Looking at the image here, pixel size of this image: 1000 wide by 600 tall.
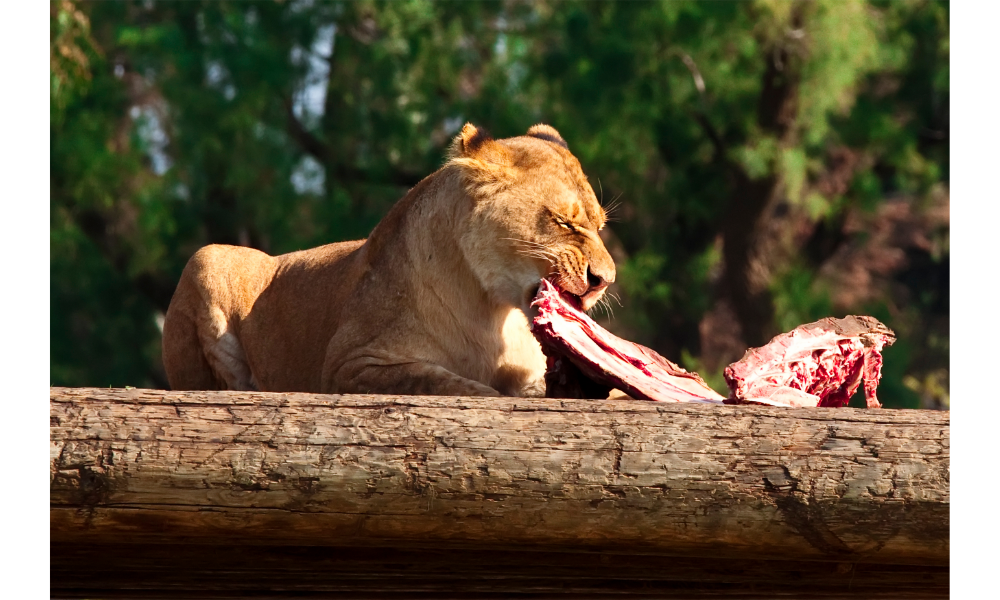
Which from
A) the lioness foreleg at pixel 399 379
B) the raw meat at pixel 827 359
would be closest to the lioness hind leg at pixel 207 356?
the lioness foreleg at pixel 399 379

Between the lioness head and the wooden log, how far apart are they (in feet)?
3.34

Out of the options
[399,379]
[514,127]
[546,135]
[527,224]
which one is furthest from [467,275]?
[514,127]

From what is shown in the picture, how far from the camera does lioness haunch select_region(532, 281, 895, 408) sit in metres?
2.82

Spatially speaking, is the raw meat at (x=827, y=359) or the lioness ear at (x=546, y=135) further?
the lioness ear at (x=546, y=135)

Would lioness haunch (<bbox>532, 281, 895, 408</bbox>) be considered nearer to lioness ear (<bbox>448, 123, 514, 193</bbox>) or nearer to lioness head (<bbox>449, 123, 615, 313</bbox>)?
lioness head (<bbox>449, 123, 615, 313</bbox>)

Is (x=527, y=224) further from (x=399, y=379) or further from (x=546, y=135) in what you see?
(x=546, y=135)

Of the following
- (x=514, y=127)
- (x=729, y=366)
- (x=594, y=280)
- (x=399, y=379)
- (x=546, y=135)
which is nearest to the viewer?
(x=729, y=366)

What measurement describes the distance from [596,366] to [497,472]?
1.97 feet

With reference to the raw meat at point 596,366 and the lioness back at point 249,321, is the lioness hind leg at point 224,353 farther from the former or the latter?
the raw meat at point 596,366

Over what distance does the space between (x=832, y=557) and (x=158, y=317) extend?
11457 millimetres

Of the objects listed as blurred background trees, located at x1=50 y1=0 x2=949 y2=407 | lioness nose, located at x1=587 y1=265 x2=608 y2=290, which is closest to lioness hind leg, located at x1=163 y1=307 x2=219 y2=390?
lioness nose, located at x1=587 y1=265 x2=608 y2=290

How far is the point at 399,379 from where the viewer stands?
352 centimetres

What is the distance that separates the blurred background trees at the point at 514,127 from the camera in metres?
10.4

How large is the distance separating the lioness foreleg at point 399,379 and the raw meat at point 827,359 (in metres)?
0.81
